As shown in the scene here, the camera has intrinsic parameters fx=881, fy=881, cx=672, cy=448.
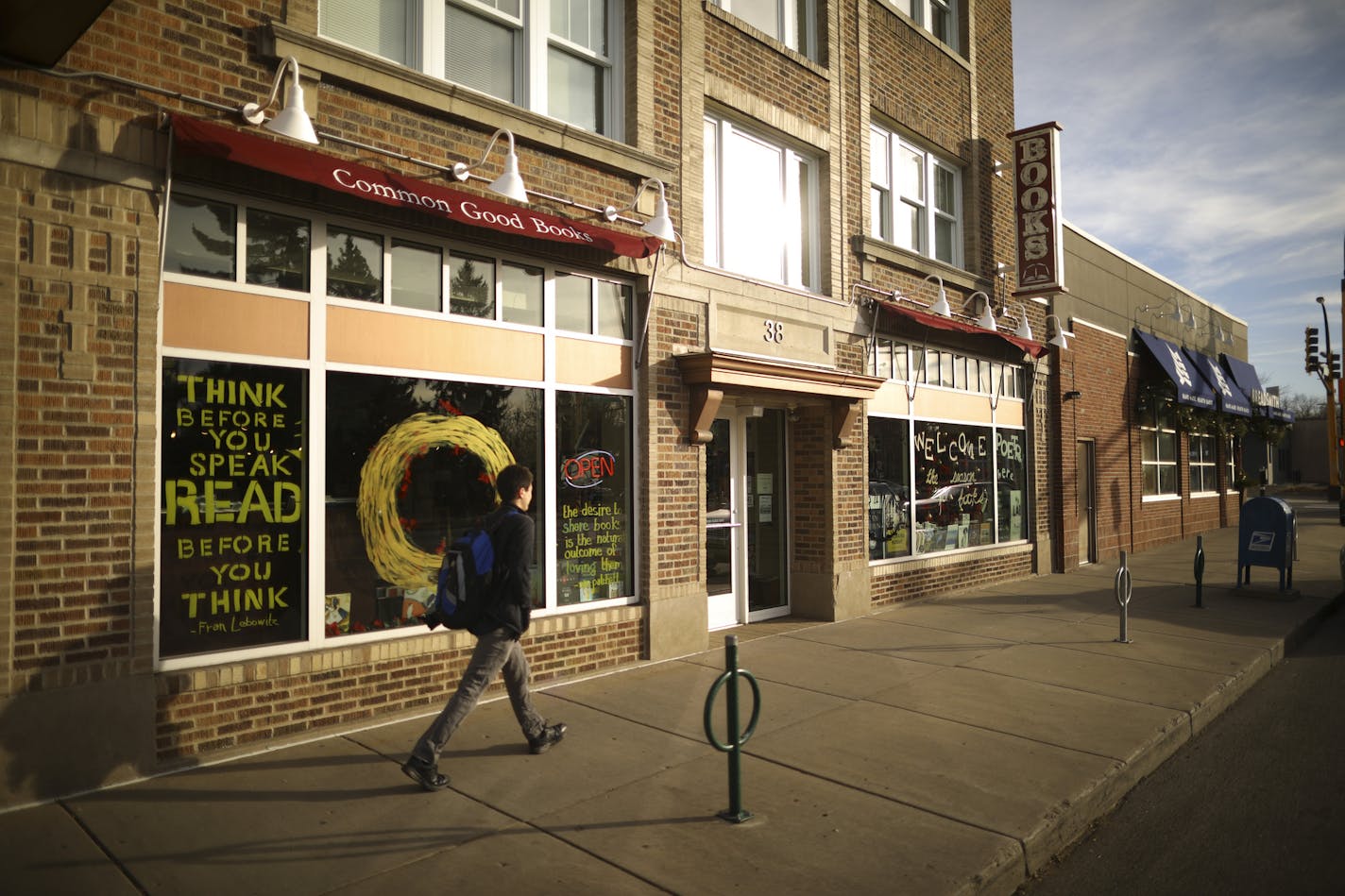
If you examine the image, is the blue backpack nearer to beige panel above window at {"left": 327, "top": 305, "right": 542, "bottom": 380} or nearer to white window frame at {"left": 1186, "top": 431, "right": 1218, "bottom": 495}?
beige panel above window at {"left": 327, "top": 305, "right": 542, "bottom": 380}

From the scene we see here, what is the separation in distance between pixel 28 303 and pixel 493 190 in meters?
3.03

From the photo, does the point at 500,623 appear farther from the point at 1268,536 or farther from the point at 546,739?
the point at 1268,536

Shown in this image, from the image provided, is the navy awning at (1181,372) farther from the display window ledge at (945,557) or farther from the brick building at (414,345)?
the brick building at (414,345)

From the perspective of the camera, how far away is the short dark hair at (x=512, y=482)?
5.28m

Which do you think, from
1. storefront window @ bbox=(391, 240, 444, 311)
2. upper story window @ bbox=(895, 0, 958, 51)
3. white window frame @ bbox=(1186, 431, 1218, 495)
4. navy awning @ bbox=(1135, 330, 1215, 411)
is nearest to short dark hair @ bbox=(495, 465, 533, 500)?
storefront window @ bbox=(391, 240, 444, 311)

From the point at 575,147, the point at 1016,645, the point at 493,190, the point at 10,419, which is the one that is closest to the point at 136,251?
the point at 10,419

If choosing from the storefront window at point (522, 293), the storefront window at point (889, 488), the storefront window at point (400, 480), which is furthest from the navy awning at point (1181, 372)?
the storefront window at point (400, 480)

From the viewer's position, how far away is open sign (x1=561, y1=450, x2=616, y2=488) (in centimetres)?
757

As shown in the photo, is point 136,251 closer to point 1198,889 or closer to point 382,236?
point 382,236

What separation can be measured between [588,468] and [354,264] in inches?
102

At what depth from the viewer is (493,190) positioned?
21.6 feet

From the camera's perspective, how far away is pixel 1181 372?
66.3ft

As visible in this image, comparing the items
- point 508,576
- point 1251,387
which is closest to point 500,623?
point 508,576

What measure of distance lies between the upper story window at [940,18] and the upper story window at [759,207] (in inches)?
163
